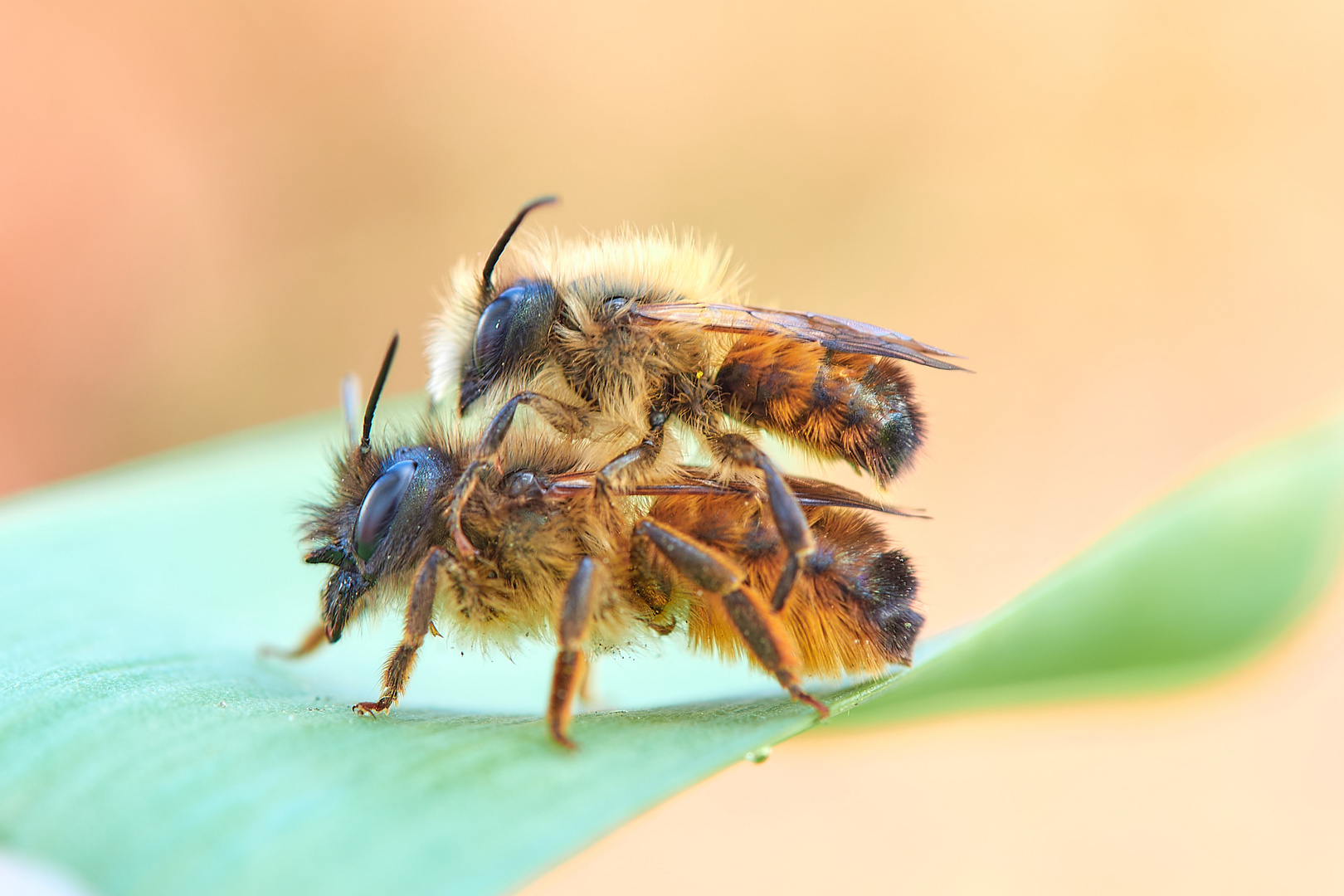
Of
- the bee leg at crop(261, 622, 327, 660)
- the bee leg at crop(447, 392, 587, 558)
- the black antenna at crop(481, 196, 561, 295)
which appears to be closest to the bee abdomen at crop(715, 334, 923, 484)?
the bee leg at crop(447, 392, 587, 558)

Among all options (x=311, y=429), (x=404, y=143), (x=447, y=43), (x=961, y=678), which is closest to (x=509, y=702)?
(x=961, y=678)

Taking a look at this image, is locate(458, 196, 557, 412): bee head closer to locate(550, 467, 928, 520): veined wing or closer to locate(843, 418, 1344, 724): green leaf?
locate(550, 467, 928, 520): veined wing

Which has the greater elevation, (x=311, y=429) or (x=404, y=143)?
(x=404, y=143)

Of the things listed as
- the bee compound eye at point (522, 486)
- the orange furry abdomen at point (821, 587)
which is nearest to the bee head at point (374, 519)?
the bee compound eye at point (522, 486)

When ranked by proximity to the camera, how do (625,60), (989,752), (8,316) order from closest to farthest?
(989,752) → (8,316) → (625,60)

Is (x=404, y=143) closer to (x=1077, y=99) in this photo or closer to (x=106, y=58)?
(x=106, y=58)

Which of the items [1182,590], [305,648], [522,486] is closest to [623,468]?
[522,486]
